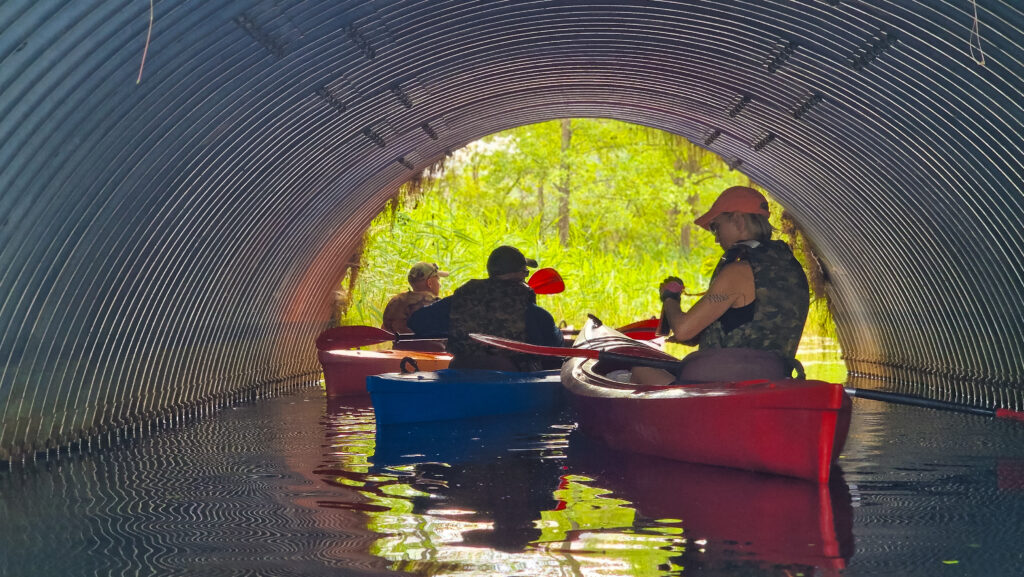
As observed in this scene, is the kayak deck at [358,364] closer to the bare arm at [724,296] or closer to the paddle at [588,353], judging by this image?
the paddle at [588,353]

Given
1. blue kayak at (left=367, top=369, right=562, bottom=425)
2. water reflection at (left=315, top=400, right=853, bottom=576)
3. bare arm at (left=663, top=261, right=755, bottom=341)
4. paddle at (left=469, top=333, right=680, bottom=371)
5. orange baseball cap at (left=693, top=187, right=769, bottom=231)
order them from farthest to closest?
1. blue kayak at (left=367, top=369, right=562, bottom=425)
2. paddle at (left=469, top=333, right=680, bottom=371)
3. orange baseball cap at (left=693, top=187, right=769, bottom=231)
4. bare arm at (left=663, top=261, right=755, bottom=341)
5. water reflection at (left=315, top=400, right=853, bottom=576)

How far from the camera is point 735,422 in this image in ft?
26.5

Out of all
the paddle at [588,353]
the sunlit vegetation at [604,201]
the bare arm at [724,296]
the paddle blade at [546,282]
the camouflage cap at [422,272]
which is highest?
the sunlit vegetation at [604,201]

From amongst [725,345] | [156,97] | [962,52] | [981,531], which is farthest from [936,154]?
[156,97]

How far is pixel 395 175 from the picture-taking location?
17.5m

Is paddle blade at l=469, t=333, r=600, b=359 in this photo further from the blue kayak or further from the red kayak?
the blue kayak

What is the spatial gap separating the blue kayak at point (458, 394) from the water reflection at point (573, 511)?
102cm

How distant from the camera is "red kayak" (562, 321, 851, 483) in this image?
7.61 m

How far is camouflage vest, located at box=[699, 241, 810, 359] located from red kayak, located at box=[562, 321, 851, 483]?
370mm

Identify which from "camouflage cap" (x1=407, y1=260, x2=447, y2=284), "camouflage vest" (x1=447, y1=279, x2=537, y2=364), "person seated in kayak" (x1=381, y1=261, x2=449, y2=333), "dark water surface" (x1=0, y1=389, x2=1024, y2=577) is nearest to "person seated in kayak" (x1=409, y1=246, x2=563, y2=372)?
"camouflage vest" (x1=447, y1=279, x2=537, y2=364)

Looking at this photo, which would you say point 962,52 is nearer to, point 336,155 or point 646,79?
point 646,79

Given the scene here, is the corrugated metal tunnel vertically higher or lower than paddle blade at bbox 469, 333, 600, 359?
higher

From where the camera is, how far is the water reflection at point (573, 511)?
18.0 ft

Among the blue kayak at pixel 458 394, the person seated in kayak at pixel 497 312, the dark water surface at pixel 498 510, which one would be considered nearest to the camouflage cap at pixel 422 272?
the person seated in kayak at pixel 497 312
